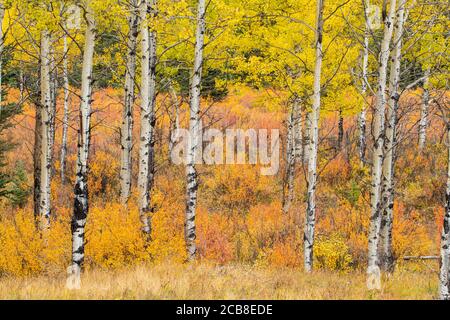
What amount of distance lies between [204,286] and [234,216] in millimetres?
9559

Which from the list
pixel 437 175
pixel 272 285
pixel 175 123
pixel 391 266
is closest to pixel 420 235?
pixel 391 266

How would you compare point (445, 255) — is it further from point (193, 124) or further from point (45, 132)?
point (45, 132)

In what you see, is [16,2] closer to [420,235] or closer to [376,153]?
[376,153]

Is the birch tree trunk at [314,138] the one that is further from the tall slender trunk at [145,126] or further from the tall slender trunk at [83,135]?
the tall slender trunk at [83,135]

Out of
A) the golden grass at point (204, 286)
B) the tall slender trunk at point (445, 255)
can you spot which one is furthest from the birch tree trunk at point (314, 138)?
the tall slender trunk at point (445, 255)

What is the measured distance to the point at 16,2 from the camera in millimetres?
9555

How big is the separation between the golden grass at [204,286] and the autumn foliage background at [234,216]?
1.02 meters

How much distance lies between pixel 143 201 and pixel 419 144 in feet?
50.1

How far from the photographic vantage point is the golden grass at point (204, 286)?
22.4 ft

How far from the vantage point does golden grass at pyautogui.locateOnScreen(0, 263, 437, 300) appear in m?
6.82

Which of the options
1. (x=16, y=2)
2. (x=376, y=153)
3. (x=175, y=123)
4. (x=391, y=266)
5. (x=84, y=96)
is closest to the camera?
(x=84, y=96)

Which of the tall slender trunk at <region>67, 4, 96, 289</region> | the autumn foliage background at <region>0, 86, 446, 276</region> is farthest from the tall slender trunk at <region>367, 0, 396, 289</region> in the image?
the tall slender trunk at <region>67, 4, 96, 289</region>

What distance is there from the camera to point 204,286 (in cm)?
729

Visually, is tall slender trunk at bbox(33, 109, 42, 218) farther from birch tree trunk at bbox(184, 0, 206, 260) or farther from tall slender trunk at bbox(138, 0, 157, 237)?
birch tree trunk at bbox(184, 0, 206, 260)
